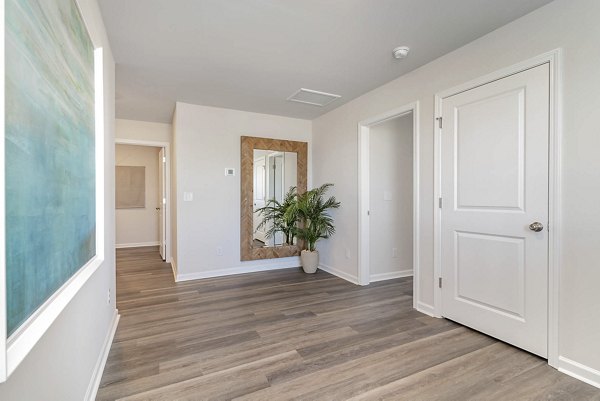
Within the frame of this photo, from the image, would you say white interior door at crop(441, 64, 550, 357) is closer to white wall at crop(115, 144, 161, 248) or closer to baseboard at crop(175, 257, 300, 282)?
baseboard at crop(175, 257, 300, 282)

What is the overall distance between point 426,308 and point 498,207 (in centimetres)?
118

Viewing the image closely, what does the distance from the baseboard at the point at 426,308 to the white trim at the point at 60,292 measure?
274 centimetres

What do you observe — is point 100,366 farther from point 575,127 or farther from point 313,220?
point 575,127

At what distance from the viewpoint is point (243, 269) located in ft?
14.1

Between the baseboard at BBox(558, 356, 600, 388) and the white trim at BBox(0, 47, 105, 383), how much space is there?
2710 mm

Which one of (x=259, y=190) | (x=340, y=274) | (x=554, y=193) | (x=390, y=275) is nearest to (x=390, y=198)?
(x=390, y=275)

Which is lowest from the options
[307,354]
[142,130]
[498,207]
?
[307,354]

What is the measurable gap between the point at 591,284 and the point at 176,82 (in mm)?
3855

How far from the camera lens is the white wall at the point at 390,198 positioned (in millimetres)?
3926

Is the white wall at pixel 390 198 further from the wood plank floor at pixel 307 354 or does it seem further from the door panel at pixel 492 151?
the door panel at pixel 492 151

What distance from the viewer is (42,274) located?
94cm

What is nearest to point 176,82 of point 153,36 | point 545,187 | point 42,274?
point 153,36

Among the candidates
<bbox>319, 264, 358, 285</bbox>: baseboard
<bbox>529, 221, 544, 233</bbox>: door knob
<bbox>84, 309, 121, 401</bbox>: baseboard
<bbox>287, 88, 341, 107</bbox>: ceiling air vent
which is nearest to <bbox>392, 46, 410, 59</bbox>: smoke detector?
<bbox>287, 88, 341, 107</bbox>: ceiling air vent

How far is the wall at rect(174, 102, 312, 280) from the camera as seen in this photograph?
3.90 metres
